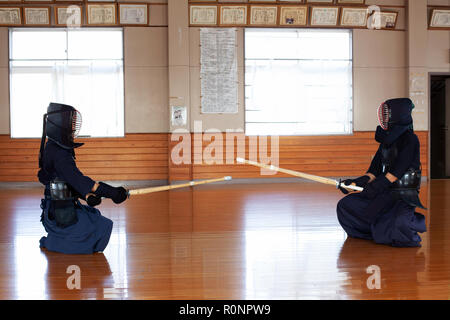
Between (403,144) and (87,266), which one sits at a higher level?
(403,144)

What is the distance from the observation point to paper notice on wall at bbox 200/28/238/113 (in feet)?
31.5

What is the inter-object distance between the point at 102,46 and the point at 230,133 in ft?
11.2

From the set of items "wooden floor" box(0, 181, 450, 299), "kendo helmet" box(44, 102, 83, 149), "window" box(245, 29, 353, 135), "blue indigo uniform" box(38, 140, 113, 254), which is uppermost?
"window" box(245, 29, 353, 135)

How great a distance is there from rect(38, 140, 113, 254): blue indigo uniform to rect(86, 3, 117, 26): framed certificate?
640cm

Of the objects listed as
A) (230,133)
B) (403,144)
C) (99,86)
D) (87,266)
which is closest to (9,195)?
(99,86)

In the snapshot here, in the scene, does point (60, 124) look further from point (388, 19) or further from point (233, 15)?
point (388, 19)

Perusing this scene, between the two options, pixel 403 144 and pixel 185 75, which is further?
pixel 185 75

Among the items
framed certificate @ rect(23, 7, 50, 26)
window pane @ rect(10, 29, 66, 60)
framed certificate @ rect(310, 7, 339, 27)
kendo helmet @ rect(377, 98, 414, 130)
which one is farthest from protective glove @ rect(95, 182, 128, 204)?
framed certificate @ rect(310, 7, 339, 27)

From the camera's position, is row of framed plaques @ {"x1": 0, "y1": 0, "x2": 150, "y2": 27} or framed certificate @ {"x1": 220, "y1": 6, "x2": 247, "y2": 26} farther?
framed certificate @ {"x1": 220, "y1": 6, "x2": 247, "y2": 26}

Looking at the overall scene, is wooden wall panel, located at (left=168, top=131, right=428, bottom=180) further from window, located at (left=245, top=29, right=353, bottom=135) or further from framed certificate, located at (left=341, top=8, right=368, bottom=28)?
framed certificate, located at (left=341, top=8, right=368, bottom=28)

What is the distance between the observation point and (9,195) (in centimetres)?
822

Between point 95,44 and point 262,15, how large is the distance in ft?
12.3
